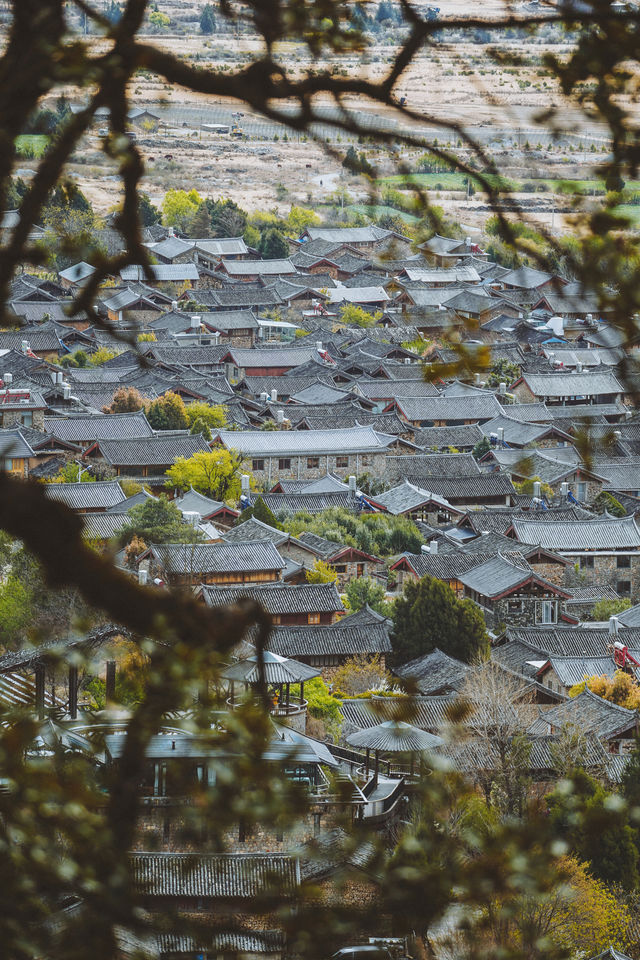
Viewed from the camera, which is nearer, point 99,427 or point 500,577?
point 500,577

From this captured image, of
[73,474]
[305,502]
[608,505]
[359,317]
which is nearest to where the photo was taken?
[305,502]

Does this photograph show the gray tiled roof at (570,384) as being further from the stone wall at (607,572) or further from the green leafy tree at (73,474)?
the green leafy tree at (73,474)

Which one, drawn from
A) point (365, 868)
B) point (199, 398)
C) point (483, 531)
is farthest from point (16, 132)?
point (199, 398)

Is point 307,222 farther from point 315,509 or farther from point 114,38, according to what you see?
point 114,38

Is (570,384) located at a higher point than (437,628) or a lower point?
lower

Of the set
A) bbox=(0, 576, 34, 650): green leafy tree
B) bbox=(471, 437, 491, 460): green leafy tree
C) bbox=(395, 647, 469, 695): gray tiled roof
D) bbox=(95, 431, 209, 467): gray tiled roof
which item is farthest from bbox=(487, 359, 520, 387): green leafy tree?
bbox=(0, 576, 34, 650): green leafy tree

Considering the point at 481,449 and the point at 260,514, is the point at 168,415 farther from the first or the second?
the point at 260,514

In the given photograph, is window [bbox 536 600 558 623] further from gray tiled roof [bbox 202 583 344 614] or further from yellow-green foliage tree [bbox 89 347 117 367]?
yellow-green foliage tree [bbox 89 347 117 367]

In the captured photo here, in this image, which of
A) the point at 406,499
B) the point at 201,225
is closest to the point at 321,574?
the point at 406,499
